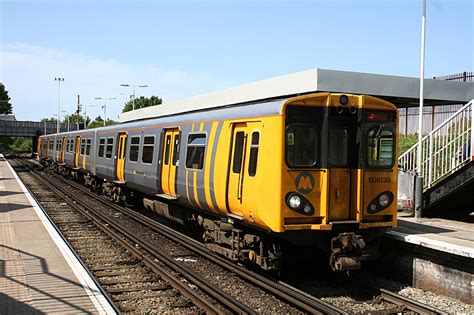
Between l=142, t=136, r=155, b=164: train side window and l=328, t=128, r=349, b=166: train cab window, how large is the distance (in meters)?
6.80

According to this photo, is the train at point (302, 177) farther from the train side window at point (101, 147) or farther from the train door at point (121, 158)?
the train side window at point (101, 147)

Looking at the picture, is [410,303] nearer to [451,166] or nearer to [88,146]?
[451,166]

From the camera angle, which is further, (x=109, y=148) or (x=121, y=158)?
(x=109, y=148)

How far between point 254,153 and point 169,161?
14.9 ft

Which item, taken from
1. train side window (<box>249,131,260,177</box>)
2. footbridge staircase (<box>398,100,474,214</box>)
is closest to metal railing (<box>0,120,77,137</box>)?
footbridge staircase (<box>398,100,474,214</box>)

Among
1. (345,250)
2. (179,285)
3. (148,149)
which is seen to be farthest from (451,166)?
(148,149)

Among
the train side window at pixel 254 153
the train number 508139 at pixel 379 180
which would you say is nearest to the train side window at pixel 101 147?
the train side window at pixel 254 153

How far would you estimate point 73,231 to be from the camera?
545 inches

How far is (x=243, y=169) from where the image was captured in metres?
8.72

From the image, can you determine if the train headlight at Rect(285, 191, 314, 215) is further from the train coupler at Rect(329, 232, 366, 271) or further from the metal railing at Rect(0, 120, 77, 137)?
the metal railing at Rect(0, 120, 77, 137)

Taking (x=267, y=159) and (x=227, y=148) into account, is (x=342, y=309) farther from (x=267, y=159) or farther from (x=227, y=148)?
(x=227, y=148)

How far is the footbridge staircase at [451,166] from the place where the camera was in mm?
11312

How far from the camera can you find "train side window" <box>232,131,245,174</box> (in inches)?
351

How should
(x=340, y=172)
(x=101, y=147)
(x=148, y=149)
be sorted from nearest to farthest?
(x=340, y=172) < (x=148, y=149) < (x=101, y=147)
